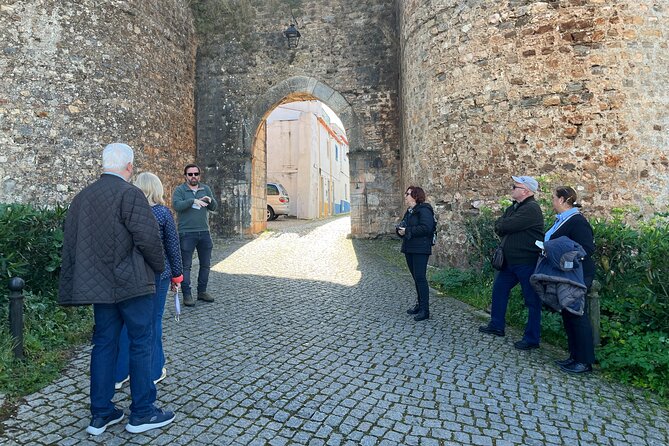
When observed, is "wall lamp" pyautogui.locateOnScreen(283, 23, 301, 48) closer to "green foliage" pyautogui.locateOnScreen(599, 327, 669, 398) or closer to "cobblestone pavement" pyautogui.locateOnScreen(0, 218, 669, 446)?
"cobblestone pavement" pyautogui.locateOnScreen(0, 218, 669, 446)

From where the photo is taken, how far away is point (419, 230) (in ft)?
14.7

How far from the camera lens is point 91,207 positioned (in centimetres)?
233

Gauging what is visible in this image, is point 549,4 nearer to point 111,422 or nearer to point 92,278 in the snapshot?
point 92,278

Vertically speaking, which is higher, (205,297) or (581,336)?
(581,336)

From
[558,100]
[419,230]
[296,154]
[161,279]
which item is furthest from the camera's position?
[296,154]

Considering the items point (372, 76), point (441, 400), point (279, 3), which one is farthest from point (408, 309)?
point (279, 3)

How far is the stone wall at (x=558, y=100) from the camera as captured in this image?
19.0ft

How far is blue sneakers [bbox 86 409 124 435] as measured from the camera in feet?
7.59

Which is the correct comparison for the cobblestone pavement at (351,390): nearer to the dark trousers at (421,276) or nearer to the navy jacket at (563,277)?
the dark trousers at (421,276)

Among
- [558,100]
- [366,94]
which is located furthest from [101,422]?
[366,94]

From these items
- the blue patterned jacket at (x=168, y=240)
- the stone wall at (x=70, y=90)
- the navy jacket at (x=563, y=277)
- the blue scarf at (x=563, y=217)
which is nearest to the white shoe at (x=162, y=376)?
the blue patterned jacket at (x=168, y=240)

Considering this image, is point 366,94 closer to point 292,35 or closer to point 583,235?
point 292,35

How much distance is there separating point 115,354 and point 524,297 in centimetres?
333

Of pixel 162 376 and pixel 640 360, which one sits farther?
pixel 640 360
